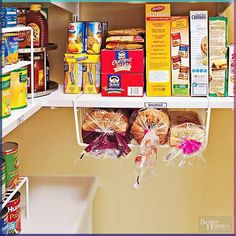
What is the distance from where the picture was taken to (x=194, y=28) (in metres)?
1.45

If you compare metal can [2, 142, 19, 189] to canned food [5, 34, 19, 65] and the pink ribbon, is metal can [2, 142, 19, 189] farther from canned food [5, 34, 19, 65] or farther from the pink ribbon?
the pink ribbon

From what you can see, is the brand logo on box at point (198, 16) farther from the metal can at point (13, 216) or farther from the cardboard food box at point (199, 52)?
the metal can at point (13, 216)

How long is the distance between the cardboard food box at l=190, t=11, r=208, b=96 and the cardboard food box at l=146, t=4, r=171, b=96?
76 millimetres

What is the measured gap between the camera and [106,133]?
147 cm

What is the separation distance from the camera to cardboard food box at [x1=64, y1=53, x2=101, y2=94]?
150cm

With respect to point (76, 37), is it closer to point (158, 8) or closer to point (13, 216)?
point (158, 8)

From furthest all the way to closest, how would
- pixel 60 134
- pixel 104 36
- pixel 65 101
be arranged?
pixel 60 134, pixel 104 36, pixel 65 101

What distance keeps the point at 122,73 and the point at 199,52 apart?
25 cm

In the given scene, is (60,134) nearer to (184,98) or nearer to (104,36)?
(104,36)

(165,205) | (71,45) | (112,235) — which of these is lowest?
(112,235)

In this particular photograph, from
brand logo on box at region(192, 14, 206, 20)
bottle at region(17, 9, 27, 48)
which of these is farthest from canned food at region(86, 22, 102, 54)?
brand logo on box at region(192, 14, 206, 20)

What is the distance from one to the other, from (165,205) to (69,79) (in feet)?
2.24

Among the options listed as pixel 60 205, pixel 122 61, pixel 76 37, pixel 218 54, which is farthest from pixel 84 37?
pixel 60 205

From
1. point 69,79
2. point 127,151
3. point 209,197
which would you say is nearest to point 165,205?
point 209,197
